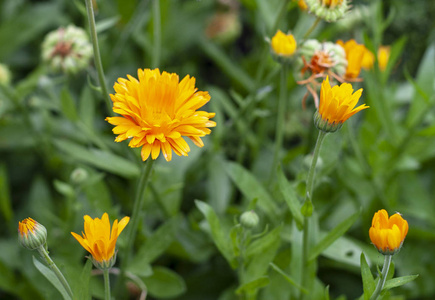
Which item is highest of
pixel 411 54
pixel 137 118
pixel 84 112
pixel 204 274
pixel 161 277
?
pixel 137 118

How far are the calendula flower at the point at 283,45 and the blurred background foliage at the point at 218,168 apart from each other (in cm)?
11

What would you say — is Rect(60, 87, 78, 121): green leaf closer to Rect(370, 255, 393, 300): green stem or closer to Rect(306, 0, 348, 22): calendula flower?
Rect(306, 0, 348, 22): calendula flower

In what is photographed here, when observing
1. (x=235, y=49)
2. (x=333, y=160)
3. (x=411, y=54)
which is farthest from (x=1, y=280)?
(x=411, y=54)

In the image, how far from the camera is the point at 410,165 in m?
1.63

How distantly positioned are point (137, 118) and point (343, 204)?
1.08 metres

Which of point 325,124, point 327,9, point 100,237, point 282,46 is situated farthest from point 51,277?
point 327,9

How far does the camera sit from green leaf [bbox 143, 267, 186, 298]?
4.67 ft

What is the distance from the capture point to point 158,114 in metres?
0.95

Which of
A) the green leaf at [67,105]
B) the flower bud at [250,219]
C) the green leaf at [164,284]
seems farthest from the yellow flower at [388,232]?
the green leaf at [67,105]

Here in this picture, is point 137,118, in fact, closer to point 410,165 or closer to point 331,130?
Result: point 331,130

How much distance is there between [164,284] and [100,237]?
61 centimetres

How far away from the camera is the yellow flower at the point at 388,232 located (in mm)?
877

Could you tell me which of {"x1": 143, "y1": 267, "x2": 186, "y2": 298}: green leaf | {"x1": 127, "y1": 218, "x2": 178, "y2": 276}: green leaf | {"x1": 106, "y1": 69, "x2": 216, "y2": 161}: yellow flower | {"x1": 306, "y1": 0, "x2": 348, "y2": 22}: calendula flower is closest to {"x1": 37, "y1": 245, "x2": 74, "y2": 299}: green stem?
{"x1": 106, "y1": 69, "x2": 216, "y2": 161}: yellow flower

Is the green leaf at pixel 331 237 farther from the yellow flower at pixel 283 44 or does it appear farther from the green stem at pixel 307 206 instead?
the yellow flower at pixel 283 44
